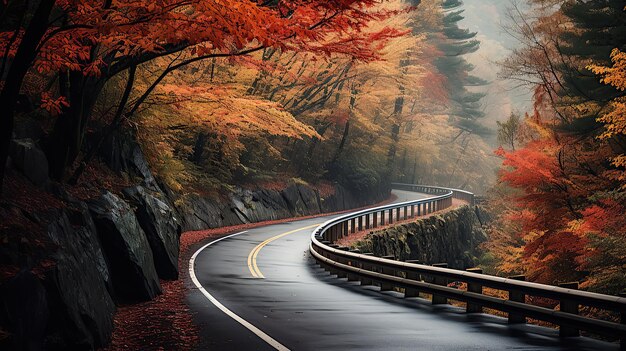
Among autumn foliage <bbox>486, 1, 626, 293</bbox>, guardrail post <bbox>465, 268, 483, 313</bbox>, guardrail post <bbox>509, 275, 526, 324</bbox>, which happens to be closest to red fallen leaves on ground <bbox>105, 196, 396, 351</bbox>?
guardrail post <bbox>465, 268, 483, 313</bbox>

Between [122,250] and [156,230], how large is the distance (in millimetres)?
3833

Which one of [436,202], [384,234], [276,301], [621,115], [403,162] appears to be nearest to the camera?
[276,301]

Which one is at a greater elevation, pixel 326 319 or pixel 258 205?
pixel 258 205

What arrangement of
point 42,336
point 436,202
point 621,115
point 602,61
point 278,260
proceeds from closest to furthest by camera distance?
1. point 42,336
2. point 621,115
3. point 602,61
4. point 278,260
5. point 436,202

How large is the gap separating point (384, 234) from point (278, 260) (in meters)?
8.85

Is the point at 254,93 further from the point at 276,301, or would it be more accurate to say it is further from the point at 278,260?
the point at 276,301

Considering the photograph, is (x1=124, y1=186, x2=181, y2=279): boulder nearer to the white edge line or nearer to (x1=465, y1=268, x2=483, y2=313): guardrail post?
the white edge line

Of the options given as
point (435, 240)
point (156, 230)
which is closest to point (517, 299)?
point (156, 230)

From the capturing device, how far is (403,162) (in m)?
76.8

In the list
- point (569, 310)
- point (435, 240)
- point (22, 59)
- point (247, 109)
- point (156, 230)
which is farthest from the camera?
point (435, 240)

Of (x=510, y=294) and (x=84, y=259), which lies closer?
(x=510, y=294)

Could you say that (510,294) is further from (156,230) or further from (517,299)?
(156,230)

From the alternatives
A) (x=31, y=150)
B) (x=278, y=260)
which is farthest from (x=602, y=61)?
(x=31, y=150)

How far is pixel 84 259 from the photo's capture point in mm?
10961
